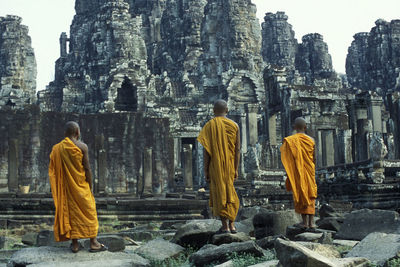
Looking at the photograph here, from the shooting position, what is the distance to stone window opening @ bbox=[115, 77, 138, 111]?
43188mm

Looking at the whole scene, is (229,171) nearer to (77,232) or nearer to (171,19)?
(77,232)

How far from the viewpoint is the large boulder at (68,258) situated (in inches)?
239

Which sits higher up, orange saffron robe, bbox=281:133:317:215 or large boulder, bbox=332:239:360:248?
orange saffron robe, bbox=281:133:317:215

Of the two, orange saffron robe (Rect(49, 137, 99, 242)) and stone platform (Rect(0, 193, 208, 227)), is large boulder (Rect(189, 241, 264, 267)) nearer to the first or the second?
orange saffron robe (Rect(49, 137, 99, 242))

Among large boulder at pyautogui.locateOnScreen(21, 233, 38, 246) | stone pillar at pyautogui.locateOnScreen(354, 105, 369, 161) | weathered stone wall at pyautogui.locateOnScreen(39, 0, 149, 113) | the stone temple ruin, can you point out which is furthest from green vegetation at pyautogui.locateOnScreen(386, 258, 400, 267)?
weathered stone wall at pyautogui.locateOnScreen(39, 0, 149, 113)

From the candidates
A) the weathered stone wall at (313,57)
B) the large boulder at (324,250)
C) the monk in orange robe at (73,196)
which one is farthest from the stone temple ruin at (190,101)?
the large boulder at (324,250)

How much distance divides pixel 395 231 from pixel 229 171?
7.40ft

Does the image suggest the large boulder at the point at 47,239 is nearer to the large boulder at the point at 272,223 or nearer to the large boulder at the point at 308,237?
the large boulder at the point at 272,223

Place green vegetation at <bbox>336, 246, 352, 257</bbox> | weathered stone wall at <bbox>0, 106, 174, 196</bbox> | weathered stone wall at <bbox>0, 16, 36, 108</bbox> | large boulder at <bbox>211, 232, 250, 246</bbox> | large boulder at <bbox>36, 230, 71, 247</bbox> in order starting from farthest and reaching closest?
weathered stone wall at <bbox>0, 16, 36, 108</bbox> → weathered stone wall at <bbox>0, 106, 174, 196</bbox> → large boulder at <bbox>36, 230, 71, 247</bbox> → large boulder at <bbox>211, 232, 250, 246</bbox> → green vegetation at <bbox>336, 246, 352, 257</bbox>

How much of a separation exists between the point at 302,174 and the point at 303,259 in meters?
2.97

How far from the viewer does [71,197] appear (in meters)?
6.59

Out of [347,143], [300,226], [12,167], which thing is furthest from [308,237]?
[347,143]

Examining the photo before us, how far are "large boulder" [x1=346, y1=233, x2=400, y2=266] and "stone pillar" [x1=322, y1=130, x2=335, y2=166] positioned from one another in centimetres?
1789

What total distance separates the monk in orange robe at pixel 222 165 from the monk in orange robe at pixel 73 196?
1459 mm
